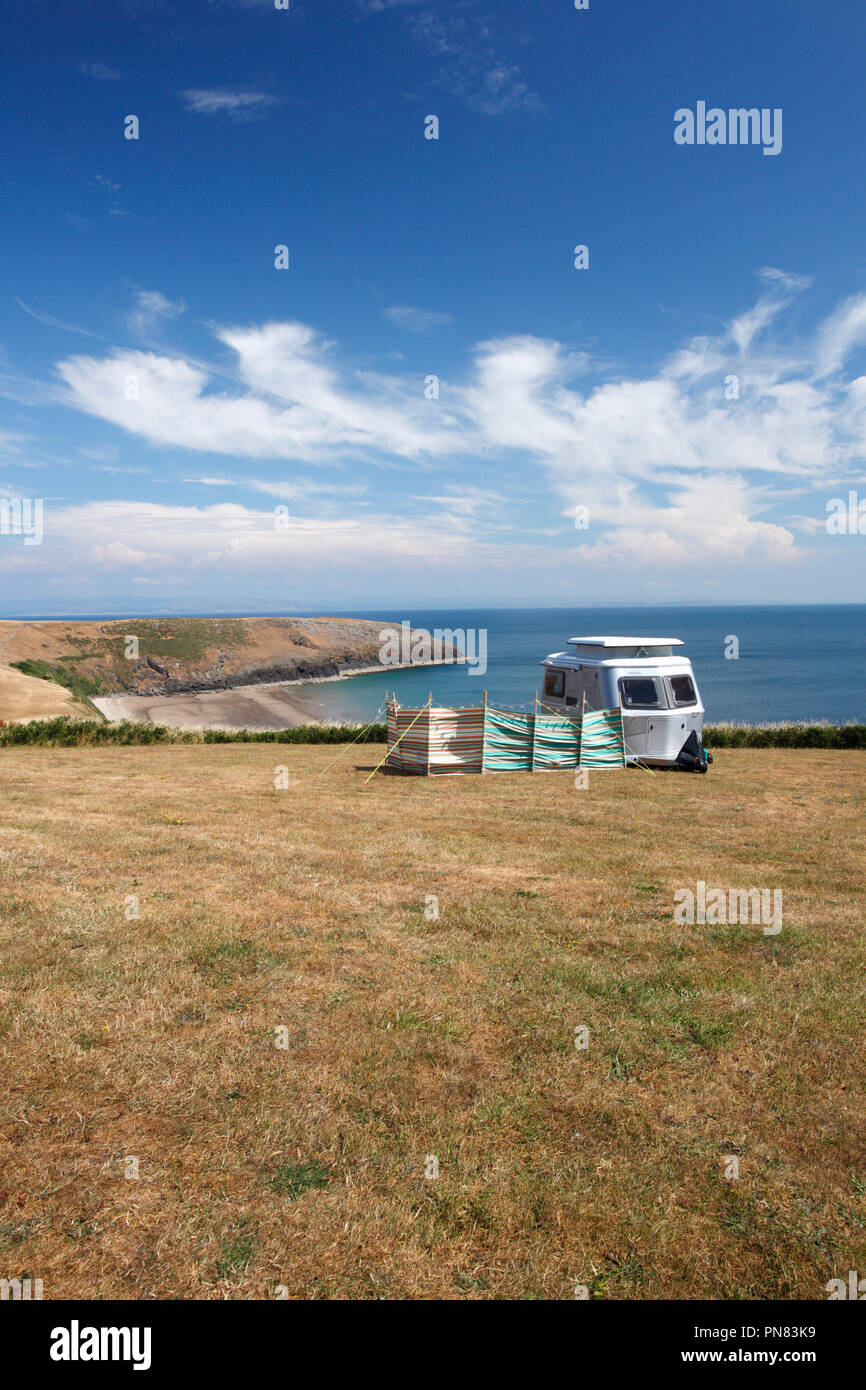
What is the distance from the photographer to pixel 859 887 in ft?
30.1

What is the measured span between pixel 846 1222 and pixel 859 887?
6.54 metres

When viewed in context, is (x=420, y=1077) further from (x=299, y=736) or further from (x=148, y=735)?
(x=148, y=735)

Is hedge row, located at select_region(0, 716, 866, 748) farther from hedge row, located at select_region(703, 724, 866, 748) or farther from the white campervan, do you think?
the white campervan

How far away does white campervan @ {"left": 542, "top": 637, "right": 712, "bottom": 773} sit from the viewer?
19.0 meters

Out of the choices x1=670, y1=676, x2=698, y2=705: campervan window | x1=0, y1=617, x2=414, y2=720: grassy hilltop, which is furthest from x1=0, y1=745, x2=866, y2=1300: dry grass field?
x1=0, y1=617, x2=414, y2=720: grassy hilltop

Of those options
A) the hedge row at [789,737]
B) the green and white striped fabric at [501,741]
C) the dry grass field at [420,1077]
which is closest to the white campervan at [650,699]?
the green and white striped fabric at [501,741]

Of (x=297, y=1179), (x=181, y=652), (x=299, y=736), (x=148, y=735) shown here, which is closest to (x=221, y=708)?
(x=181, y=652)

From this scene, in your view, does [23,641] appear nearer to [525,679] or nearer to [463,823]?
[525,679]

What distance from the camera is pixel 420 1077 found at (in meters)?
4.87

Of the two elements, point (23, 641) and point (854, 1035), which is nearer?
point (854, 1035)

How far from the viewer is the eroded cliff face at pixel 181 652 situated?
300 feet

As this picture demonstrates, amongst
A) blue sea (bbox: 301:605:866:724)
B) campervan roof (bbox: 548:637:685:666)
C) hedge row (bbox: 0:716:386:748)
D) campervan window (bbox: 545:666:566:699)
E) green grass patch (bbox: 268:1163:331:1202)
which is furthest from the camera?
blue sea (bbox: 301:605:866:724)

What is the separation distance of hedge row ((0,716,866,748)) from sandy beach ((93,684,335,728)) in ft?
118

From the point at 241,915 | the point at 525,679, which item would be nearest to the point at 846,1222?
the point at 241,915
